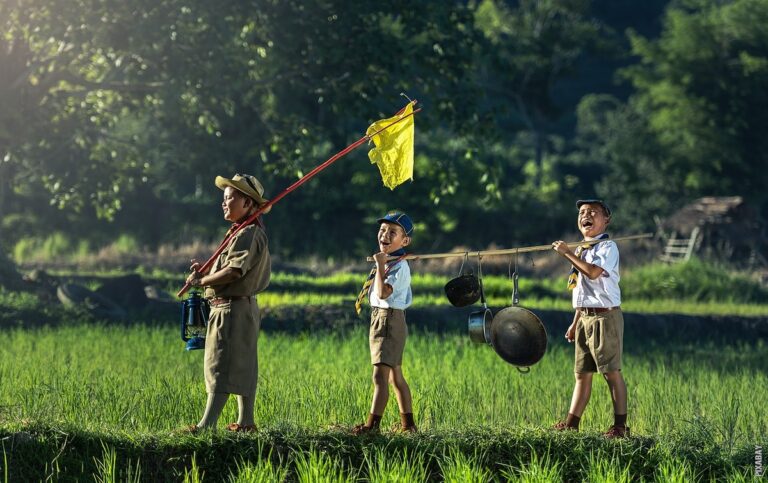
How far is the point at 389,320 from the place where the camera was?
7680 mm

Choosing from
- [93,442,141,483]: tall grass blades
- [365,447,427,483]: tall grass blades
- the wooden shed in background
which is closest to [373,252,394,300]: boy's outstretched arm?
[365,447,427,483]: tall grass blades

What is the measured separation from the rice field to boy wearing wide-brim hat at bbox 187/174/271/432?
0.94 feet

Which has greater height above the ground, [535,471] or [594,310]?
[594,310]

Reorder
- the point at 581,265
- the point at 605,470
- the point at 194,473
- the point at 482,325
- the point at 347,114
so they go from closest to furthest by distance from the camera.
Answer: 1. the point at 194,473
2. the point at 605,470
3. the point at 581,265
4. the point at 482,325
5. the point at 347,114

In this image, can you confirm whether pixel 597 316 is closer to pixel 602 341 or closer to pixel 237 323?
pixel 602 341

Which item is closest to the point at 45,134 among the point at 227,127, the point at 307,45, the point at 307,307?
the point at 307,45

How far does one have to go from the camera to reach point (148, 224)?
32625mm

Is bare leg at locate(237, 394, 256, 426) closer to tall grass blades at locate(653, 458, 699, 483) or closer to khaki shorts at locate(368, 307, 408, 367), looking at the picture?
khaki shorts at locate(368, 307, 408, 367)

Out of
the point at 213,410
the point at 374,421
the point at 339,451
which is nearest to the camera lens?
the point at 339,451

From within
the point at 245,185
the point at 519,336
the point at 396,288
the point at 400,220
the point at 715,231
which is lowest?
the point at 519,336

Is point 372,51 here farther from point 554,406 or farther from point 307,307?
point 554,406

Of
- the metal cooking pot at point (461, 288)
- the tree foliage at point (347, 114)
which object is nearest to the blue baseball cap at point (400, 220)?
the metal cooking pot at point (461, 288)

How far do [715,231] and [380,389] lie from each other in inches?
900

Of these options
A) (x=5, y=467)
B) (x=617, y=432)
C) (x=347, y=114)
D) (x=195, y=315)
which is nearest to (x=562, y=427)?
(x=617, y=432)
